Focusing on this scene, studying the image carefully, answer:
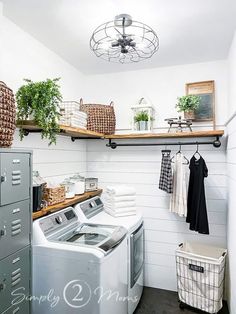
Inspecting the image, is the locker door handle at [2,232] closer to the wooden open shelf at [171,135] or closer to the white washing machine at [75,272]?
the white washing machine at [75,272]

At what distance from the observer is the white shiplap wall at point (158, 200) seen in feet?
9.13

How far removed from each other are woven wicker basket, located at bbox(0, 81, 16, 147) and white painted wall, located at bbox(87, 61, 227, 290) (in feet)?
5.76

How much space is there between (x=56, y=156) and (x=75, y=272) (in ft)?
4.26

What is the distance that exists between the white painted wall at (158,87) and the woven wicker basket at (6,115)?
1.78 metres

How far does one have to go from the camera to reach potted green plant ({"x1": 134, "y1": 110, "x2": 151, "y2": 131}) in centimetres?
285

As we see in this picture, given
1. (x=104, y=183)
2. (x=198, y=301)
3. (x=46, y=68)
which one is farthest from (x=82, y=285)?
(x=46, y=68)

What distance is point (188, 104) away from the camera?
2713mm

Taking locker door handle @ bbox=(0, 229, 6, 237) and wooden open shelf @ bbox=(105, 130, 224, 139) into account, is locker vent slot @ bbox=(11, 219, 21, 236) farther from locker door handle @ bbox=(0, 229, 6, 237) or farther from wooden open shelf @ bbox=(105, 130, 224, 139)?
wooden open shelf @ bbox=(105, 130, 224, 139)

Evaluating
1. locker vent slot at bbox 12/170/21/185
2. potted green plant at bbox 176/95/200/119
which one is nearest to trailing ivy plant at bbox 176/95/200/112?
potted green plant at bbox 176/95/200/119

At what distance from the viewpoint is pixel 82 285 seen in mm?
1760

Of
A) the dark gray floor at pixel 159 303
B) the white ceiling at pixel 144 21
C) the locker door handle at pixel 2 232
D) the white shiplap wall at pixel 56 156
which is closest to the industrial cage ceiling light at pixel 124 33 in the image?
the white ceiling at pixel 144 21

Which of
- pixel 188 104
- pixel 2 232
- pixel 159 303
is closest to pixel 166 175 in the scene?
pixel 188 104

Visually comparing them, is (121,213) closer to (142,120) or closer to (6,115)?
(142,120)

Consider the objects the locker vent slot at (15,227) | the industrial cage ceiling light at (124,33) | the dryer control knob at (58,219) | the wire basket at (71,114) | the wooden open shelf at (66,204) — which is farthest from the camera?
the wire basket at (71,114)
